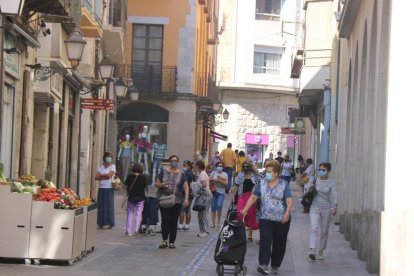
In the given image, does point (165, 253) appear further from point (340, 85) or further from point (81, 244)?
point (340, 85)

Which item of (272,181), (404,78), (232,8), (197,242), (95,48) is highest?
(232,8)

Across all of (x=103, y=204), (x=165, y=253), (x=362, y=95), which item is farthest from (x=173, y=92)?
(x=165, y=253)

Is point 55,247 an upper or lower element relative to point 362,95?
lower

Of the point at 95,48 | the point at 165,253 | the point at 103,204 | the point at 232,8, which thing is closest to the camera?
the point at 165,253

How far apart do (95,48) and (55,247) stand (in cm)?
1817

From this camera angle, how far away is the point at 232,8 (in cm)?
6688

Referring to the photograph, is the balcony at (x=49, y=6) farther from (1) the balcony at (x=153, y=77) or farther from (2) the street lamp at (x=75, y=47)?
(1) the balcony at (x=153, y=77)

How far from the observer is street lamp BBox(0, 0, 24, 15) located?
49.3ft

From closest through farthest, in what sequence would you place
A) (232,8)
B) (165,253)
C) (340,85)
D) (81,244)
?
(81,244) < (165,253) < (340,85) < (232,8)

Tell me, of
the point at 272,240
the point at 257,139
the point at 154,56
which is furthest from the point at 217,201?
the point at 257,139

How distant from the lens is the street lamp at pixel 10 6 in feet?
49.3

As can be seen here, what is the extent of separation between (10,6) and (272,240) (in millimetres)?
5261

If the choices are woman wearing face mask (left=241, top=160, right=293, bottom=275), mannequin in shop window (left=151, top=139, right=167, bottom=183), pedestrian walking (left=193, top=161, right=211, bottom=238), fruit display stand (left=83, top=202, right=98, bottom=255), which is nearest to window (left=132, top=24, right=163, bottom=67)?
mannequin in shop window (left=151, top=139, right=167, bottom=183)

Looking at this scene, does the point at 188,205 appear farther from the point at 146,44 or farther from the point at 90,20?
the point at 146,44
